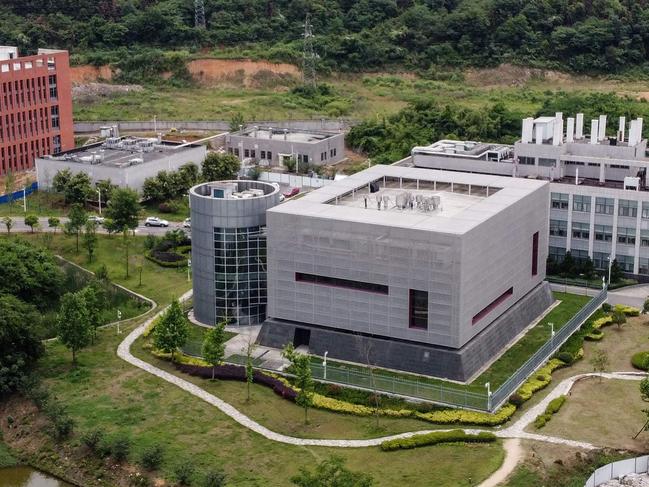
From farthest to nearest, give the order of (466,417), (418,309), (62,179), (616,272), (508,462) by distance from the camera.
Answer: (62,179), (616,272), (418,309), (466,417), (508,462)

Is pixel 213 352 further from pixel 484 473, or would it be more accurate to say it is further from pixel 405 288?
pixel 484 473

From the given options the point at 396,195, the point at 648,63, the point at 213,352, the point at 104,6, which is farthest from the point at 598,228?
the point at 104,6

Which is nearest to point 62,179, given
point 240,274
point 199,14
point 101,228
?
point 101,228

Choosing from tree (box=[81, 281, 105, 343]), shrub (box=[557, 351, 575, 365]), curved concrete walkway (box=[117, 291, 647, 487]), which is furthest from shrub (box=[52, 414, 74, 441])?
shrub (box=[557, 351, 575, 365])

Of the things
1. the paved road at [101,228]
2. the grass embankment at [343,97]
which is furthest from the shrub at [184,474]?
the grass embankment at [343,97]

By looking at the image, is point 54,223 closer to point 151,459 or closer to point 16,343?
point 16,343

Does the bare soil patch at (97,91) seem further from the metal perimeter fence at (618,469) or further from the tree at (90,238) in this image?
the metal perimeter fence at (618,469)
